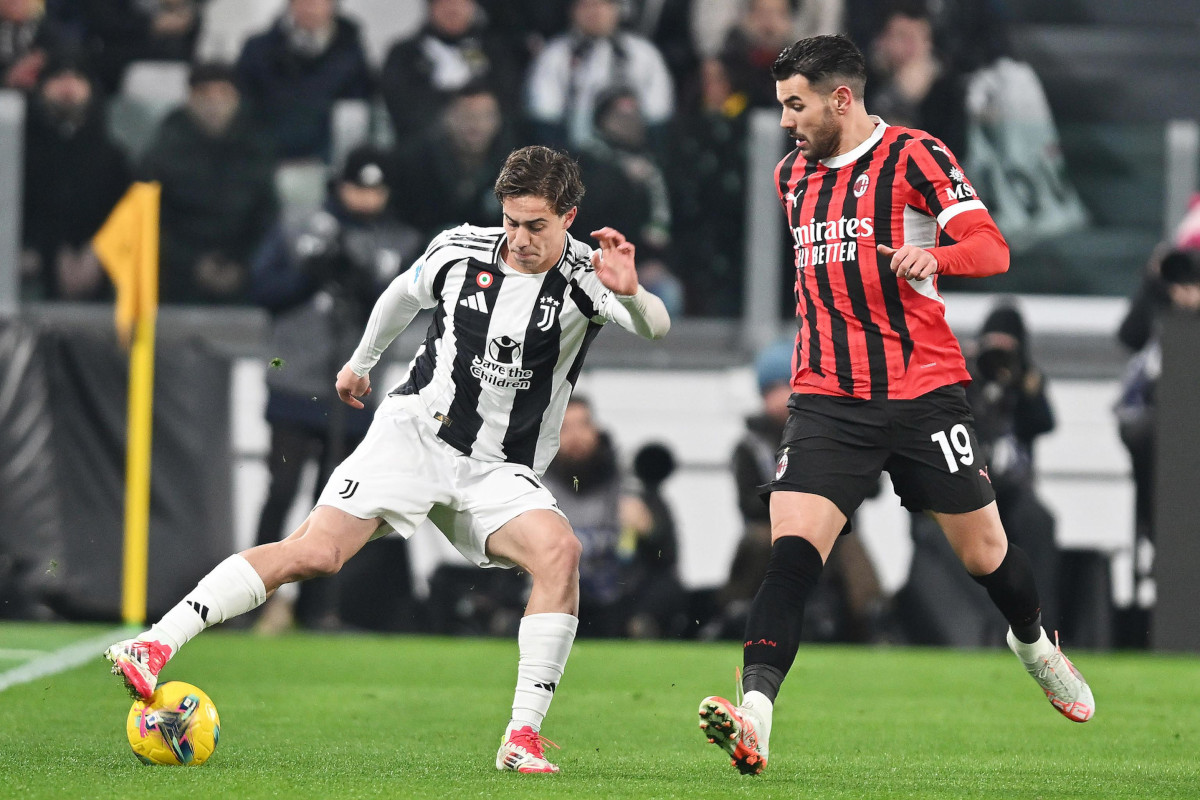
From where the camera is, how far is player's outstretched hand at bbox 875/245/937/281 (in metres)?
4.80

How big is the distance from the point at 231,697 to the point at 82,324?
4919 millimetres

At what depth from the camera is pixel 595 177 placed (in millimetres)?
11445

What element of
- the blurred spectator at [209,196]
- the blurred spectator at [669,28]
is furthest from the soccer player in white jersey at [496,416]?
the blurred spectator at [669,28]

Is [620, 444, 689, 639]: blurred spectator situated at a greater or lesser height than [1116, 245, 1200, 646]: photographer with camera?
lesser

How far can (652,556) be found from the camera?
34.5 feet

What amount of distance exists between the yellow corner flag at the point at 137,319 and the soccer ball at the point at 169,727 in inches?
224

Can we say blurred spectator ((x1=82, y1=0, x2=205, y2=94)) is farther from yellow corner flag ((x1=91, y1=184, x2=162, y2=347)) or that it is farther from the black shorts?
the black shorts

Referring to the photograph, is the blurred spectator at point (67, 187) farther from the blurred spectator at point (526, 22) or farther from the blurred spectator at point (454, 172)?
the blurred spectator at point (526, 22)

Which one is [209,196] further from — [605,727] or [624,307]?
[624,307]

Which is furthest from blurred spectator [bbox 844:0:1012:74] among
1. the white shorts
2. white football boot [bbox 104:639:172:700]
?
white football boot [bbox 104:639:172:700]

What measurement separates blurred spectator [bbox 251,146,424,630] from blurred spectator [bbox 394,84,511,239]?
66 cm

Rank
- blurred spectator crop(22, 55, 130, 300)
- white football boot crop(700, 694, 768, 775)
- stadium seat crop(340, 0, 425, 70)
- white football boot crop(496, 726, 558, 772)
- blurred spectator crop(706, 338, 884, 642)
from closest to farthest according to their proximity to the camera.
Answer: white football boot crop(700, 694, 768, 775) → white football boot crop(496, 726, 558, 772) → blurred spectator crop(706, 338, 884, 642) → blurred spectator crop(22, 55, 130, 300) → stadium seat crop(340, 0, 425, 70)

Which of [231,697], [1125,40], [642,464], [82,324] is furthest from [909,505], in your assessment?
[1125,40]

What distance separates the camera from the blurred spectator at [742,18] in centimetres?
1273
